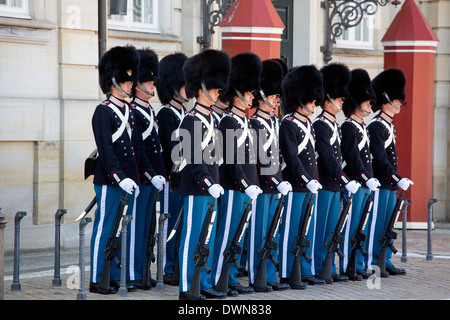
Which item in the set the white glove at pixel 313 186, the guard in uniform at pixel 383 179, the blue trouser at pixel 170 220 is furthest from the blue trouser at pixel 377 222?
the blue trouser at pixel 170 220

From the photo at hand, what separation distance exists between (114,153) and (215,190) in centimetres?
90

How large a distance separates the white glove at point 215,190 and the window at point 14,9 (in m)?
3.49

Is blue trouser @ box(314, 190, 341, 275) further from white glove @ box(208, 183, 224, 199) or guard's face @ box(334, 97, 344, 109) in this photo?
white glove @ box(208, 183, 224, 199)

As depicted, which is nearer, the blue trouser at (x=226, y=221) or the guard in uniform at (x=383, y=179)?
the blue trouser at (x=226, y=221)

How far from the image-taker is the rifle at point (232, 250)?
6699 mm

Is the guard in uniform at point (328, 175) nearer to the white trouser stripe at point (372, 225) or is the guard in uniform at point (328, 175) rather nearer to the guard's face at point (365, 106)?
the guard's face at point (365, 106)

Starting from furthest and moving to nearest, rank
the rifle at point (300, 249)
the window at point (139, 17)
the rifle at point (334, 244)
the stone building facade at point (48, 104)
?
1. the window at point (139, 17)
2. the stone building facade at point (48, 104)
3. the rifle at point (334, 244)
4. the rifle at point (300, 249)

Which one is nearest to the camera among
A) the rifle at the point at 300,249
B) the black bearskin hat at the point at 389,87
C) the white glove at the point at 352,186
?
the rifle at the point at 300,249

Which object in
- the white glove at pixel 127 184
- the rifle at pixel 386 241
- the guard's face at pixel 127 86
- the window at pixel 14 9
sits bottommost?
the rifle at pixel 386 241

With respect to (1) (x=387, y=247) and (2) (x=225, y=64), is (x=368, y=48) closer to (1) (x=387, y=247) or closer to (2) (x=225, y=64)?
(1) (x=387, y=247)

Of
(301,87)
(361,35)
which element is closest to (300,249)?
(301,87)

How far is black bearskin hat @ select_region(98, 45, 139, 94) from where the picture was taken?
687cm

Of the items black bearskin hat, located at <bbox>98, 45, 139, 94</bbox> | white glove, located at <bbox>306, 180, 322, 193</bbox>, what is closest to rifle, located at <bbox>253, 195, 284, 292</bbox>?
white glove, located at <bbox>306, 180, 322, 193</bbox>
